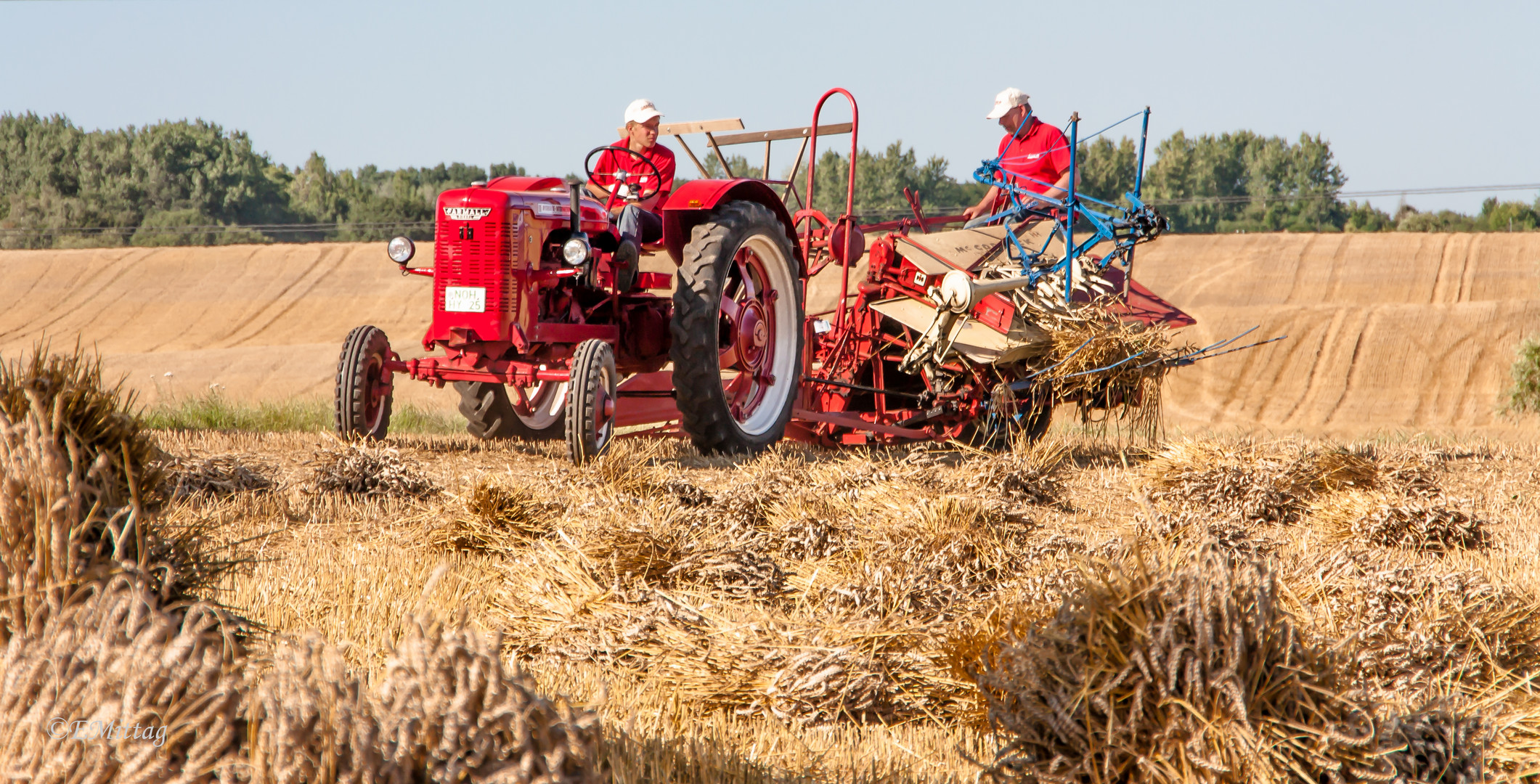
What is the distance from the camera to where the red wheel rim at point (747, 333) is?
6336 millimetres

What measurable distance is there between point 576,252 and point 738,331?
1.14m

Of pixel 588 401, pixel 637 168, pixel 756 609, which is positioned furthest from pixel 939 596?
pixel 637 168

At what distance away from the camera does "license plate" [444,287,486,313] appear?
5539 millimetres

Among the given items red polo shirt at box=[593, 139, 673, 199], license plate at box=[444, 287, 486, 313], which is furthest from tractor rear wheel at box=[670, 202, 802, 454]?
license plate at box=[444, 287, 486, 313]

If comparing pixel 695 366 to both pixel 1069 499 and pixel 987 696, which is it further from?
pixel 987 696

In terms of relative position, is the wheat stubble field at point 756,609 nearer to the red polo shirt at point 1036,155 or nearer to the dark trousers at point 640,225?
the dark trousers at point 640,225

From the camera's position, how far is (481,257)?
558 centimetres

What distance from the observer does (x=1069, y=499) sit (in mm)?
5086

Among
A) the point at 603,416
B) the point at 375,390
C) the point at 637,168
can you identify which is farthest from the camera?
the point at 637,168

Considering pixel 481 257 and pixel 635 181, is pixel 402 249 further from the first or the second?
pixel 635 181

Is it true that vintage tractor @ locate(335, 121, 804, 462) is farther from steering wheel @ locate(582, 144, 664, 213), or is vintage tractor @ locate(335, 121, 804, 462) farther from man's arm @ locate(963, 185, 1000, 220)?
man's arm @ locate(963, 185, 1000, 220)

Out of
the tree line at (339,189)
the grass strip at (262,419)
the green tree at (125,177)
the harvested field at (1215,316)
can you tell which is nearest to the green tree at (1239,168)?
the tree line at (339,189)

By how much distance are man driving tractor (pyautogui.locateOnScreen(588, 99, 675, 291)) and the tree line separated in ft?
85.4

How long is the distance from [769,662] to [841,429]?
4.66 metres
